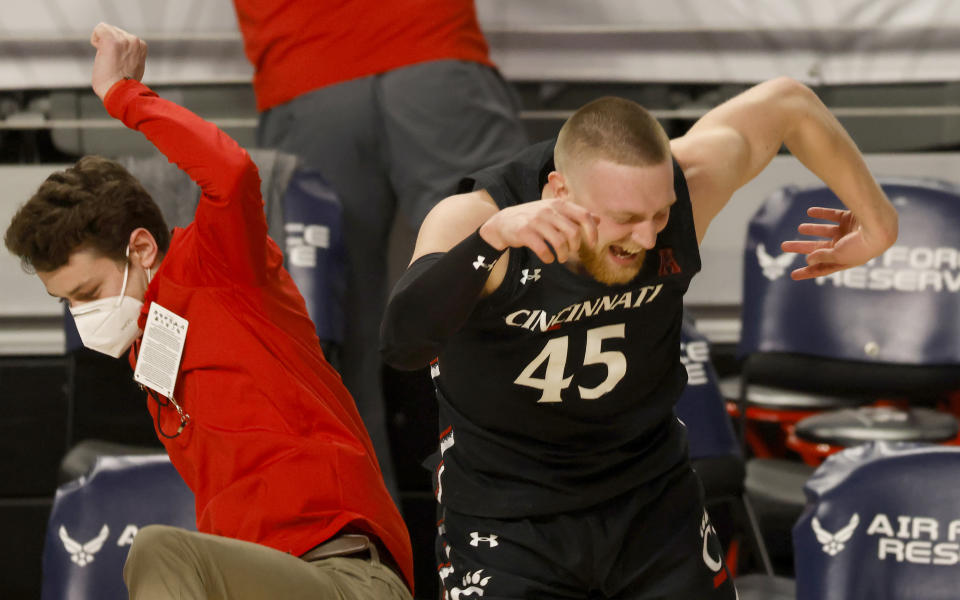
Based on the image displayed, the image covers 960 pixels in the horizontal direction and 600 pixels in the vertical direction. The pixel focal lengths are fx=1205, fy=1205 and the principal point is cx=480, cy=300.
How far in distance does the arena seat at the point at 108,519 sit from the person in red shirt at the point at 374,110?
74 centimetres

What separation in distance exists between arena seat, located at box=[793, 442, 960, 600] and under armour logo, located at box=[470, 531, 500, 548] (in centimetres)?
64

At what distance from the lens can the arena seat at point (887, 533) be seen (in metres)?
2.22

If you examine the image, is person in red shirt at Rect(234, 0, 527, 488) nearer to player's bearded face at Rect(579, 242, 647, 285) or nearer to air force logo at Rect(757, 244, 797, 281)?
air force logo at Rect(757, 244, 797, 281)

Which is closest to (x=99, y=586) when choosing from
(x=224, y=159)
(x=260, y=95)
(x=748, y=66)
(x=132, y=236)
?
(x=132, y=236)

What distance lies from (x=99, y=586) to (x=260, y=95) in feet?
4.86

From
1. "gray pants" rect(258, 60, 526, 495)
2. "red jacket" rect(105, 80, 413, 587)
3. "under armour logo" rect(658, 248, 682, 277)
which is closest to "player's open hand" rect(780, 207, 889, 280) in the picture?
"under armour logo" rect(658, 248, 682, 277)

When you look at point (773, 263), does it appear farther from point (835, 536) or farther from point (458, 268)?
point (458, 268)

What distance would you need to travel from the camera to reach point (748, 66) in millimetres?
3875

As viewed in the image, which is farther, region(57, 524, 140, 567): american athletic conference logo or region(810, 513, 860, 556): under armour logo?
region(57, 524, 140, 567): american athletic conference logo

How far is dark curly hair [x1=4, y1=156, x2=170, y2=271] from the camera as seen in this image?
2.06 metres

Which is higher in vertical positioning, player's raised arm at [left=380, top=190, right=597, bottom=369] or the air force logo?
player's raised arm at [left=380, top=190, right=597, bottom=369]

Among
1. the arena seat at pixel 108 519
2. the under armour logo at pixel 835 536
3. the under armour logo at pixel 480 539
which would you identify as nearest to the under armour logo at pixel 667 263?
the under armour logo at pixel 480 539

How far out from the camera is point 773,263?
10.9 feet

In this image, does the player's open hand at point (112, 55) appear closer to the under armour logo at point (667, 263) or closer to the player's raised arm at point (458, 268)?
the player's raised arm at point (458, 268)
